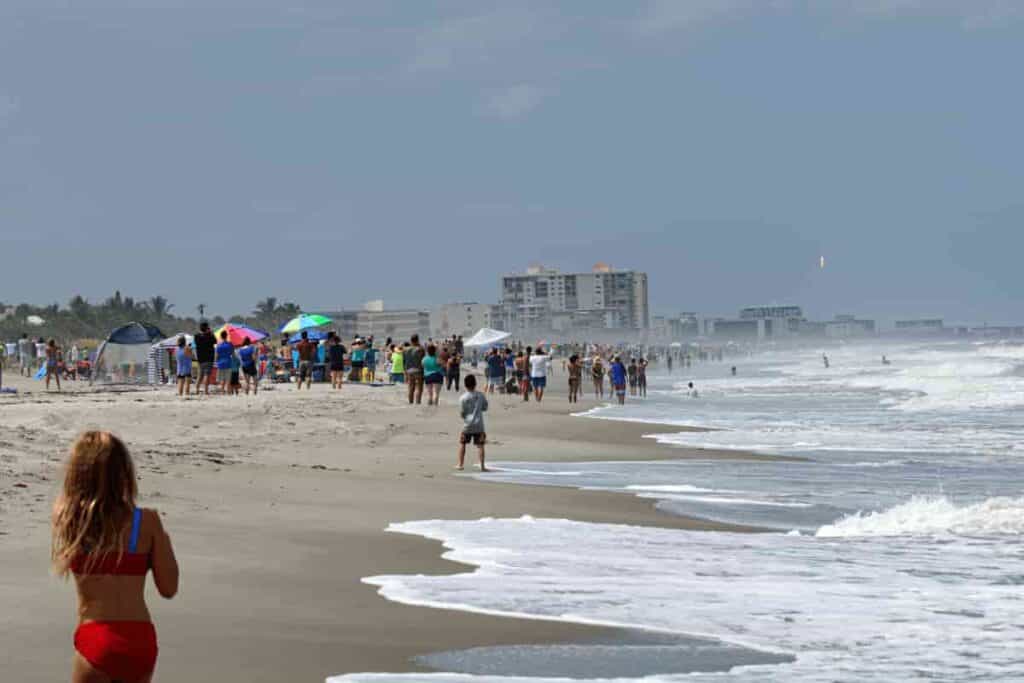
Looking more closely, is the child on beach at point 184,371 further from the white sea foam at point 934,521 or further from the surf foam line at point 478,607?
the surf foam line at point 478,607

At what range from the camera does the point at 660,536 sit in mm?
11562

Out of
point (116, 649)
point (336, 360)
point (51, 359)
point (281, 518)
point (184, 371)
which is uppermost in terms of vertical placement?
point (51, 359)

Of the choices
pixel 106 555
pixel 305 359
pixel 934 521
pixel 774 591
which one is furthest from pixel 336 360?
pixel 106 555

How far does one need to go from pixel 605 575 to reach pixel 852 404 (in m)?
31.5

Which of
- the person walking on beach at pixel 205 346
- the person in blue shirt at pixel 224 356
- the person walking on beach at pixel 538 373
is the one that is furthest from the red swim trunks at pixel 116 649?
the person walking on beach at pixel 538 373

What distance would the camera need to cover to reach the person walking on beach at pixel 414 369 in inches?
1242

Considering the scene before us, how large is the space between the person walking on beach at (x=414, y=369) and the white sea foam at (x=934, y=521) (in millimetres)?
19063

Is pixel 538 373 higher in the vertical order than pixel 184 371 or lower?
lower

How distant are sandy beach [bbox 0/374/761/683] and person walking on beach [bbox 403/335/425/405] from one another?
5437 mm

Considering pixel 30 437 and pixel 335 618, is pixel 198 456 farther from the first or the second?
pixel 335 618

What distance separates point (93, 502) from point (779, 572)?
21.4ft

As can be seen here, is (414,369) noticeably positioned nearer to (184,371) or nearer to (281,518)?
(184,371)

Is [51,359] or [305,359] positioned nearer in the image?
[305,359]

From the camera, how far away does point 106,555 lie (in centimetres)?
400
